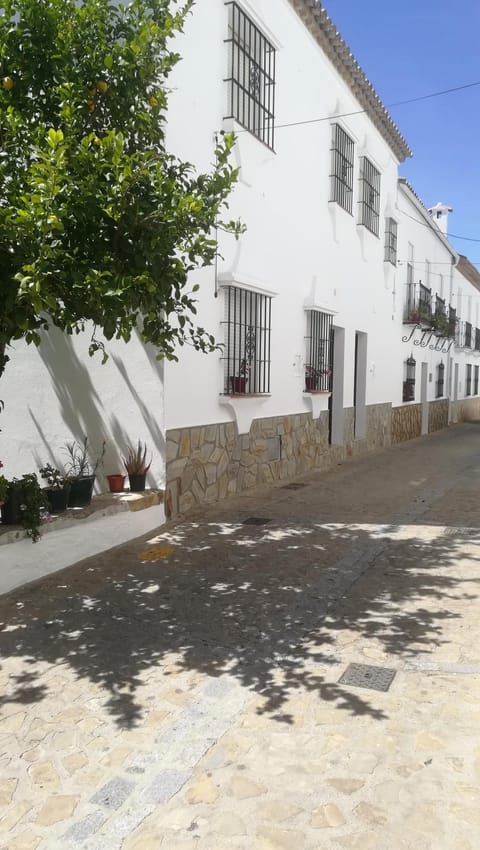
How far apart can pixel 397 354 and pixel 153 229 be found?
43.6 feet

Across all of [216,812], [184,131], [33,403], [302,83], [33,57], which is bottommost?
[216,812]

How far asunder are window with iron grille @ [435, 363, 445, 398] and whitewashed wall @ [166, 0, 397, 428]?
8.34 meters

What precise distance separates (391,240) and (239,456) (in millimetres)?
8833

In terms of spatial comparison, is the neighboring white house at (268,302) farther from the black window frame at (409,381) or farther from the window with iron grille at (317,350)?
the black window frame at (409,381)

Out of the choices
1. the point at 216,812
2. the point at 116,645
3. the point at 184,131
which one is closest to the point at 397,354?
the point at 184,131

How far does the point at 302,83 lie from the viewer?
9.73 meters

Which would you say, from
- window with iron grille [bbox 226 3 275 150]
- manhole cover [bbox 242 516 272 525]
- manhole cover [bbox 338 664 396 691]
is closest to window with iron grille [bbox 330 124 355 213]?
window with iron grille [bbox 226 3 275 150]

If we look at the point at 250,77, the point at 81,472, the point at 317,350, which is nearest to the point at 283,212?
the point at 250,77

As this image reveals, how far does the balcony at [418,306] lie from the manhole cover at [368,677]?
1408cm

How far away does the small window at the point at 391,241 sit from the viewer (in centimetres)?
1462

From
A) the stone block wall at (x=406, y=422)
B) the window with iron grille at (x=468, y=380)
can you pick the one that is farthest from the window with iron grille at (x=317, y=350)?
the window with iron grille at (x=468, y=380)

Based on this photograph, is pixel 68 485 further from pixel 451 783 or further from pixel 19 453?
pixel 451 783

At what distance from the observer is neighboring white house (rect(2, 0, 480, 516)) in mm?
6535

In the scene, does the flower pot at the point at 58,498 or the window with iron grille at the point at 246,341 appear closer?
the flower pot at the point at 58,498
